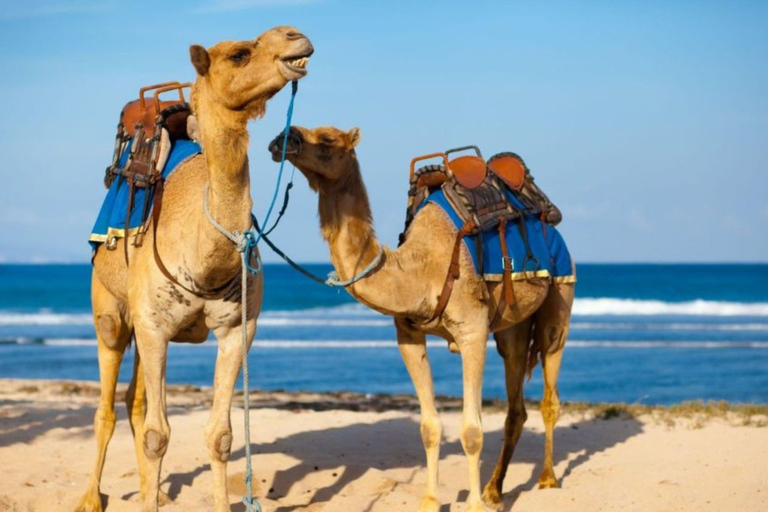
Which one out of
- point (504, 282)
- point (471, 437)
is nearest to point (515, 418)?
point (504, 282)

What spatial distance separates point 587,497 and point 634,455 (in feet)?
6.51

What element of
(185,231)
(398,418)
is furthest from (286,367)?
(185,231)

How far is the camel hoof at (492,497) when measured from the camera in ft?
27.4

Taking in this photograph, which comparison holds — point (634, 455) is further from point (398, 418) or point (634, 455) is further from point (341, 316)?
point (341, 316)

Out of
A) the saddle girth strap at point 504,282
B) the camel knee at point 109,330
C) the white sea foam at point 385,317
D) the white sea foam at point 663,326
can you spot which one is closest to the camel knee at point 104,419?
the camel knee at point 109,330

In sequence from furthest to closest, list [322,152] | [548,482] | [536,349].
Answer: [536,349], [548,482], [322,152]

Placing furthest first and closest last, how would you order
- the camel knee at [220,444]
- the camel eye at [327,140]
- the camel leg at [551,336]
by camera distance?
the camel leg at [551,336] → the camel eye at [327,140] → the camel knee at [220,444]

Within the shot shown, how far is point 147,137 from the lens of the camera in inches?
294

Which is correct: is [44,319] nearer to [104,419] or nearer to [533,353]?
[533,353]

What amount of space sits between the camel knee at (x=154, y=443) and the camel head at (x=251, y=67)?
80.8 inches

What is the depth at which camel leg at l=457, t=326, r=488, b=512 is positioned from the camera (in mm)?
7191

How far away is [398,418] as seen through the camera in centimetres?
1220

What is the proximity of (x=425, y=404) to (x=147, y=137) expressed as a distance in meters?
2.69

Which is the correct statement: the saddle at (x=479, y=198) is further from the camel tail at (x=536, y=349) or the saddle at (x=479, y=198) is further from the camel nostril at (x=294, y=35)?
the camel nostril at (x=294, y=35)
